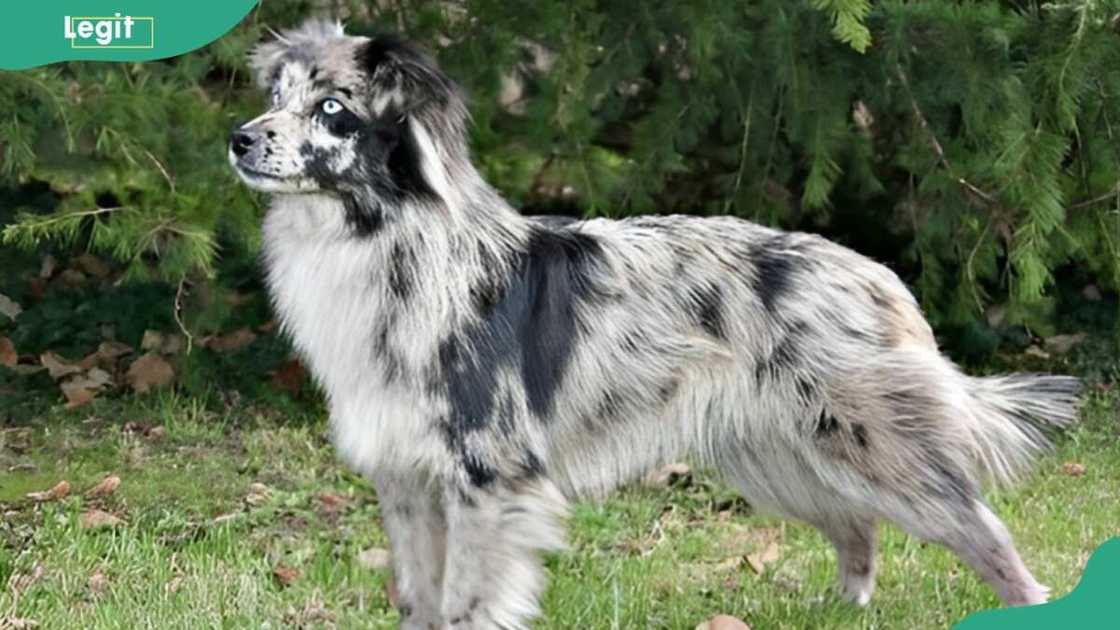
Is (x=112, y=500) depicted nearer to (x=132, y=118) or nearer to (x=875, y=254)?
(x=132, y=118)

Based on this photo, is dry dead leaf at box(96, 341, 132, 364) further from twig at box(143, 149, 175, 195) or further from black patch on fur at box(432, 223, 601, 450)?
black patch on fur at box(432, 223, 601, 450)

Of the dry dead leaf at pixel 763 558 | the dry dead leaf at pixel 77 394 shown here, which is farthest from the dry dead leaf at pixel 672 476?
the dry dead leaf at pixel 77 394

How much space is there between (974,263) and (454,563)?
10.7 feet

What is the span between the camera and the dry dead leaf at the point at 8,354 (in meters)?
7.06

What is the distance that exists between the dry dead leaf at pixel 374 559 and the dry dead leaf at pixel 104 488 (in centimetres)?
109

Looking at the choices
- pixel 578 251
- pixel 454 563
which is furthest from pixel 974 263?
pixel 454 563

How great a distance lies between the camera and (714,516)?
581cm

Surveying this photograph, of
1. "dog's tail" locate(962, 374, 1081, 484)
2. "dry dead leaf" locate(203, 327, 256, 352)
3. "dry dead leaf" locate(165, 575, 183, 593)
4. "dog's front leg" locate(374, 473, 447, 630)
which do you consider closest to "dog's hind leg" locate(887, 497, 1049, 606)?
"dog's tail" locate(962, 374, 1081, 484)

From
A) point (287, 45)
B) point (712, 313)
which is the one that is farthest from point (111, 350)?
point (712, 313)

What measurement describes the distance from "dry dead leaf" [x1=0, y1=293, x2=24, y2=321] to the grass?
2.94 ft

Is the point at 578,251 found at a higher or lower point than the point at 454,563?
Answer: higher

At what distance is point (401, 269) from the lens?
412 centimetres

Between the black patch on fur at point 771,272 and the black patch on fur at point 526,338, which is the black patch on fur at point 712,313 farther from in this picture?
the black patch on fur at point 526,338

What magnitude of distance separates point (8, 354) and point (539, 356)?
12.1ft
